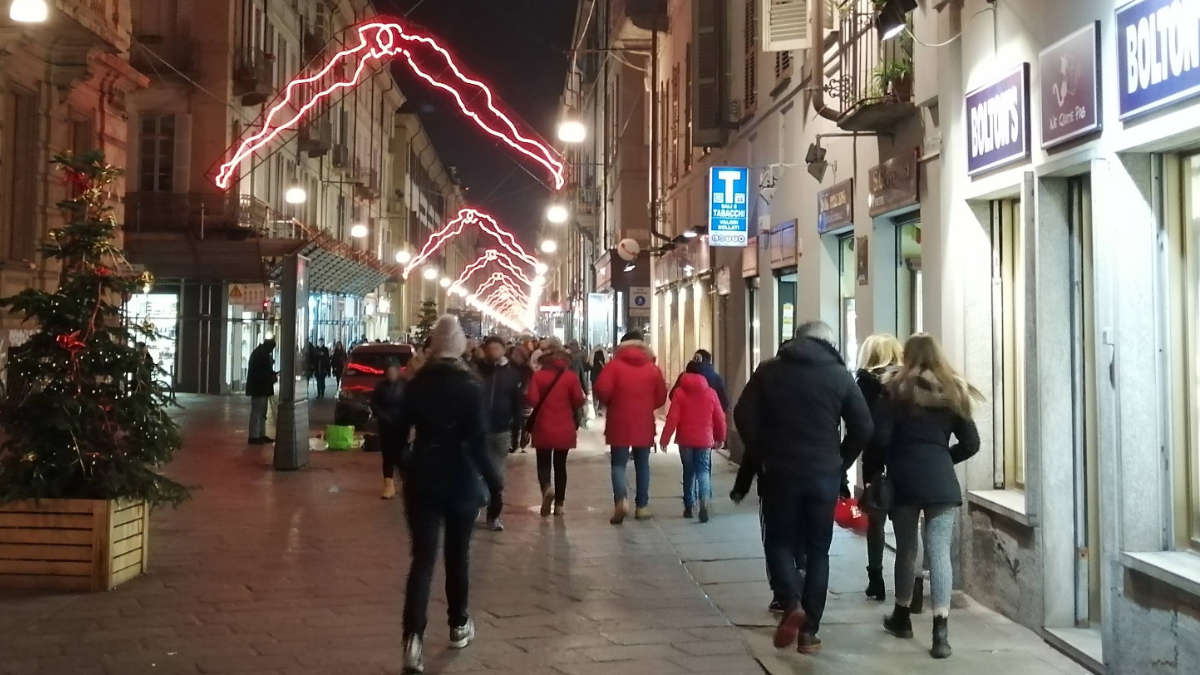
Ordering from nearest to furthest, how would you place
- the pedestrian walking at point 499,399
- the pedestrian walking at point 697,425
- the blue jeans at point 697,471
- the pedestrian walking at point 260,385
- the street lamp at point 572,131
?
the pedestrian walking at point 499,399 → the pedestrian walking at point 697,425 → the blue jeans at point 697,471 → the pedestrian walking at point 260,385 → the street lamp at point 572,131

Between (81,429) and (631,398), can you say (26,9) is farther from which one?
(631,398)

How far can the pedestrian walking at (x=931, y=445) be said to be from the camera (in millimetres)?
6148

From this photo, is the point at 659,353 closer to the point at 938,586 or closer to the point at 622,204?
the point at 622,204

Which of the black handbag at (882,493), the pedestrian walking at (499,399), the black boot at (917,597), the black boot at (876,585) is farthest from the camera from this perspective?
the pedestrian walking at (499,399)

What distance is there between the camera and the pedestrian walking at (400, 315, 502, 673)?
5777 mm

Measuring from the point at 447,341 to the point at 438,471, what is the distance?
2.36 feet

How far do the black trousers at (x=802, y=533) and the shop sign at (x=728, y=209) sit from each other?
30.9 feet

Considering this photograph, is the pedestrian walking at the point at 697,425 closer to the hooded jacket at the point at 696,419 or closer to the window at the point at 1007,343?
the hooded jacket at the point at 696,419

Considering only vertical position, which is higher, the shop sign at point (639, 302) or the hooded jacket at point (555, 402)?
the shop sign at point (639, 302)

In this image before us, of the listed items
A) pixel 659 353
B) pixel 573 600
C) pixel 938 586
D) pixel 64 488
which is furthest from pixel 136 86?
pixel 938 586

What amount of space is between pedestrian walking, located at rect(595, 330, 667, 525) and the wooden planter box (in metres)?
4.52

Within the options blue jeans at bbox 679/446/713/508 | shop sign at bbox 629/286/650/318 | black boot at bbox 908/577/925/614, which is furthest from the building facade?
shop sign at bbox 629/286/650/318

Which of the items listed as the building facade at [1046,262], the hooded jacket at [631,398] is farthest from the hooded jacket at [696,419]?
the building facade at [1046,262]

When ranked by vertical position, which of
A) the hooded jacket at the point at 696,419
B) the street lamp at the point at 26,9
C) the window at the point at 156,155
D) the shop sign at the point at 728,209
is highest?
the window at the point at 156,155
